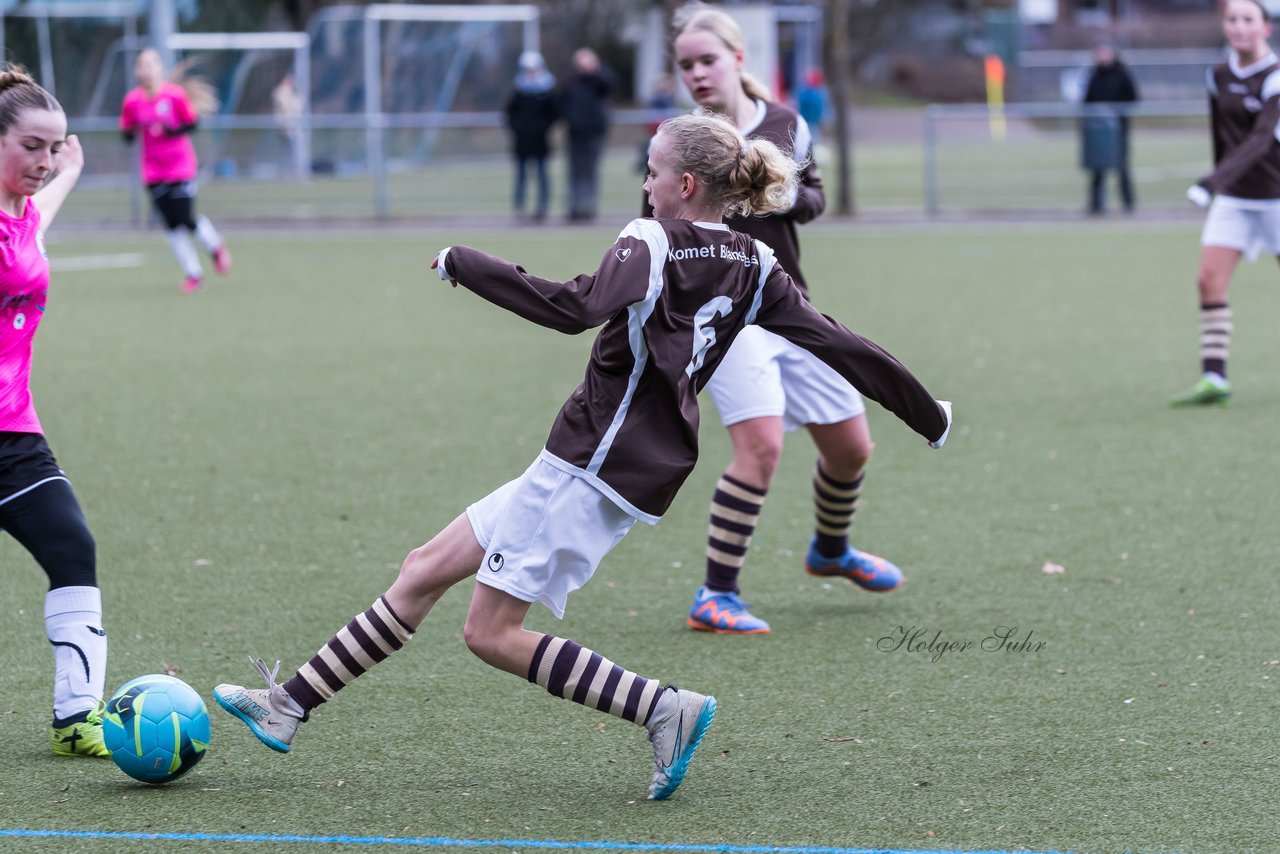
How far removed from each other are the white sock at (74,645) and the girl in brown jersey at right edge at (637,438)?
17.5 inches

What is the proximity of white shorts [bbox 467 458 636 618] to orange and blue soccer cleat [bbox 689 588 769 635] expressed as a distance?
65.9 inches

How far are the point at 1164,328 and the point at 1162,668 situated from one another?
7965 mm

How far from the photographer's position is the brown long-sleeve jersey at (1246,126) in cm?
899

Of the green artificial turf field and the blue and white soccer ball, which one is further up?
the blue and white soccer ball

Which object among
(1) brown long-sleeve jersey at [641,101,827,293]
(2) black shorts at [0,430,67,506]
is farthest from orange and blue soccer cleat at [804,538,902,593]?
(2) black shorts at [0,430,67,506]

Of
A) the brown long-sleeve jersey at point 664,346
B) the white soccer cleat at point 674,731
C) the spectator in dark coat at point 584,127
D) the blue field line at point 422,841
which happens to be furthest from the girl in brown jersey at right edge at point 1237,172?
the spectator in dark coat at point 584,127

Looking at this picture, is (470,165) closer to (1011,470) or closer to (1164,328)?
(1164,328)

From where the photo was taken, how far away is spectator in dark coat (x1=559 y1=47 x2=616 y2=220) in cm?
2219

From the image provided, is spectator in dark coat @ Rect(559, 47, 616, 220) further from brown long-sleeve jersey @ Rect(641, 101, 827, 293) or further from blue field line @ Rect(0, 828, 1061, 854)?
blue field line @ Rect(0, 828, 1061, 854)

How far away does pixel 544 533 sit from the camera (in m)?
3.88

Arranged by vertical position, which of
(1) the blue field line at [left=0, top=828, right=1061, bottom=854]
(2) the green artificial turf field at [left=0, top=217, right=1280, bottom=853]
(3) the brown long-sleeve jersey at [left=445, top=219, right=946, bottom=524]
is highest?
(3) the brown long-sleeve jersey at [left=445, top=219, right=946, bottom=524]

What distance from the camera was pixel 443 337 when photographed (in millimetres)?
12812

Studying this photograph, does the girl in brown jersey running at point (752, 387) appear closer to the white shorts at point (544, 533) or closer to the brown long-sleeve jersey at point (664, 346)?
the brown long-sleeve jersey at point (664, 346)

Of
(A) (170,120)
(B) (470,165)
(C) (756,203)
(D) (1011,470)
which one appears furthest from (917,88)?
(C) (756,203)
